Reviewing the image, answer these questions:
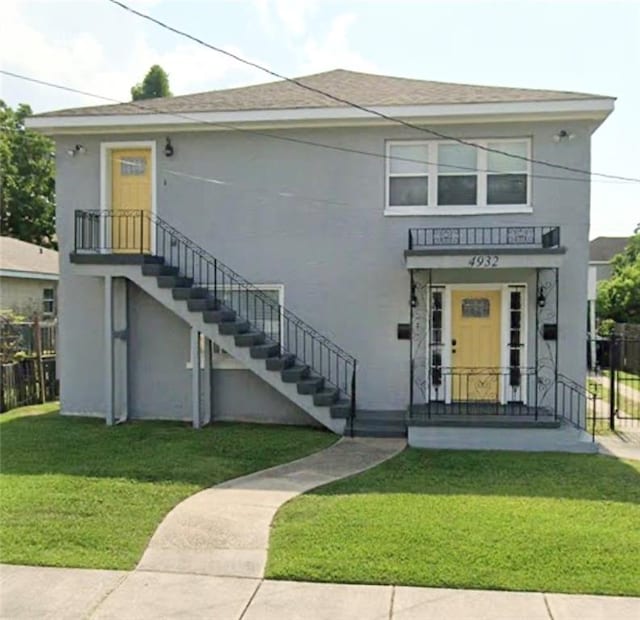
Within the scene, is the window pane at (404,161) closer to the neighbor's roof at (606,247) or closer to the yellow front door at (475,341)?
the yellow front door at (475,341)

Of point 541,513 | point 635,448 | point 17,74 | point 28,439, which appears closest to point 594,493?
point 541,513

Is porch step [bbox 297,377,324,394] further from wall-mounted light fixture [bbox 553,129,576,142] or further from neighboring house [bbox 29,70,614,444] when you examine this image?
wall-mounted light fixture [bbox 553,129,576,142]

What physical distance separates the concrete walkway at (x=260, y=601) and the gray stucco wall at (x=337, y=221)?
658 centimetres

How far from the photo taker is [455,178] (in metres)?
10.8

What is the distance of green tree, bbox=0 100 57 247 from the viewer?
110ft

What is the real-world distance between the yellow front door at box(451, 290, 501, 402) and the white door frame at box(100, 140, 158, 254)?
570 cm

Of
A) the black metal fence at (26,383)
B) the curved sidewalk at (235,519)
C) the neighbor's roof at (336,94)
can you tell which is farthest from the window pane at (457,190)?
the black metal fence at (26,383)

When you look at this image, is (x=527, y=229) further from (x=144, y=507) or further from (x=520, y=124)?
(x=144, y=507)

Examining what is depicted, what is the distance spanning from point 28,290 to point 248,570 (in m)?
18.0

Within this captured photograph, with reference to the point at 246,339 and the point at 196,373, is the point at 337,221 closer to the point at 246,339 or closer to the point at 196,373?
the point at 246,339

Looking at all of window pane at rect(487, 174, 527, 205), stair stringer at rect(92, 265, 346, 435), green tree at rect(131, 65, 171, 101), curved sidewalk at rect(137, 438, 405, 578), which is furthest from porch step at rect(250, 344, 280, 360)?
green tree at rect(131, 65, 171, 101)

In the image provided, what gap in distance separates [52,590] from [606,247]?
4590 centimetres

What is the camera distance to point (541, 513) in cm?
600

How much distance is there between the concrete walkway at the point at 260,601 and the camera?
408 centimetres
